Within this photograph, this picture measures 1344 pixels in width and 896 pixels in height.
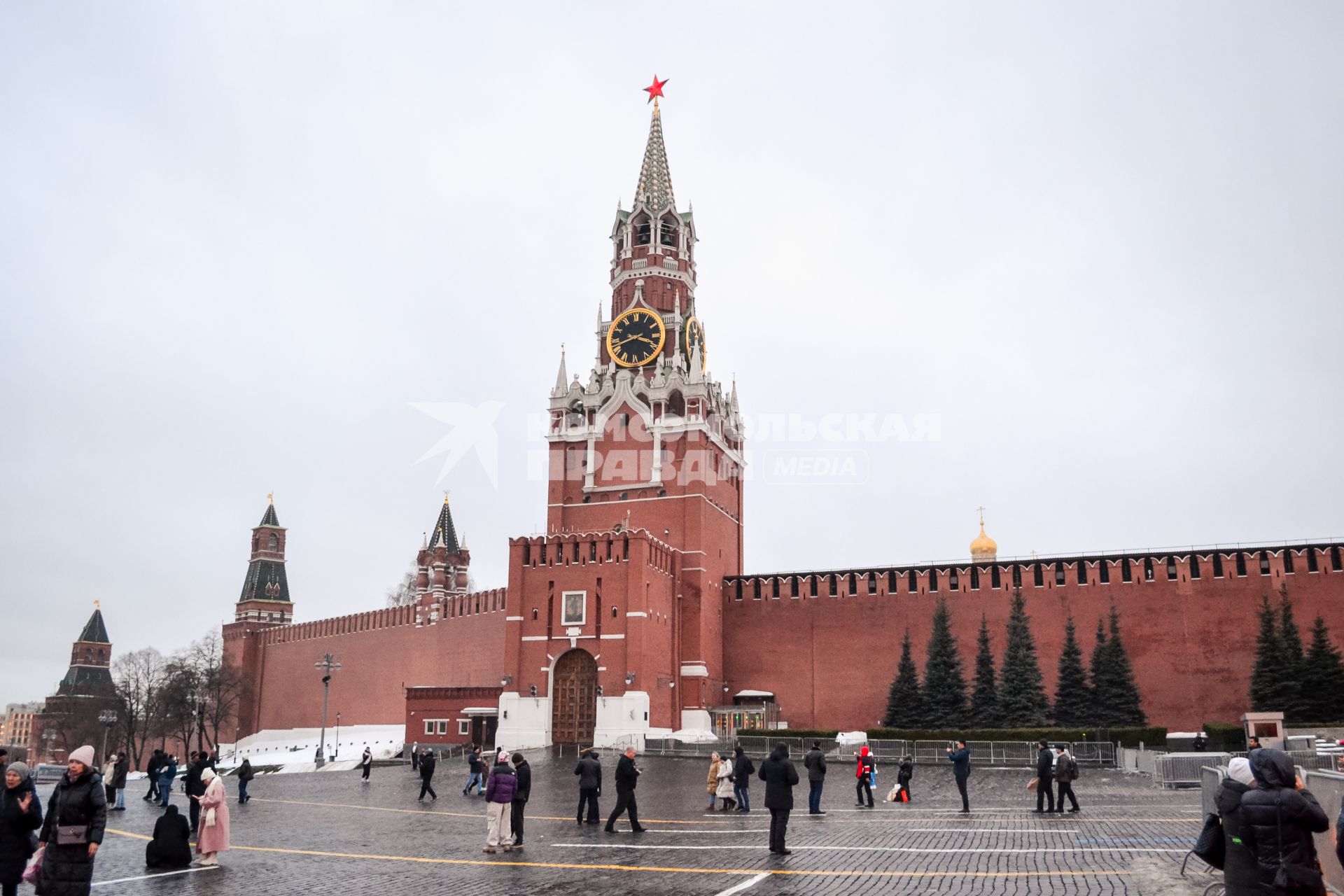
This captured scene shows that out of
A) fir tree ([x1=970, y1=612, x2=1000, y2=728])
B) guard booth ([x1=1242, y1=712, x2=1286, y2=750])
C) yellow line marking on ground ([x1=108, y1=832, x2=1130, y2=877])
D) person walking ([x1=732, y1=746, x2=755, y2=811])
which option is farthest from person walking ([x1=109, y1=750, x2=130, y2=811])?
fir tree ([x1=970, y1=612, x2=1000, y2=728])

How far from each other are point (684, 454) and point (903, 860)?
35117mm

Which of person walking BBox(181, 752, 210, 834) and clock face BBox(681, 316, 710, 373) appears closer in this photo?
person walking BBox(181, 752, 210, 834)

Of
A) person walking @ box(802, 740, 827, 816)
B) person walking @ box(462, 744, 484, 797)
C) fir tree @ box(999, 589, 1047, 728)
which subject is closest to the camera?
person walking @ box(802, 740, 827, 816)

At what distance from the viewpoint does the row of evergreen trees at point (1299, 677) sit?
114ft

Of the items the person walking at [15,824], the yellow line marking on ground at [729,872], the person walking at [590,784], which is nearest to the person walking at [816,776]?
the person walking at [590,784]

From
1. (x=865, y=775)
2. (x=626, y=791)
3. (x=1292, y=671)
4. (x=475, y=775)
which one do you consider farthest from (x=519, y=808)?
(x=1292, y=671)

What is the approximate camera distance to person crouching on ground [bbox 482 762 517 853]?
12703 millimetres

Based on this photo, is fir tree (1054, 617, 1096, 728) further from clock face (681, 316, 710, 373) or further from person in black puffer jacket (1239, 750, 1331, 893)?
person in black puffer jacket (1239, 750, 1331, 893)

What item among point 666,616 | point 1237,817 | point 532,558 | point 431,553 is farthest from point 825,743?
point 431,553

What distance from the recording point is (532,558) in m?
40.7

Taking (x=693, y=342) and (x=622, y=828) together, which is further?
(x=693, y=342)

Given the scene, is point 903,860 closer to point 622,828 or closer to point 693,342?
point 622,828

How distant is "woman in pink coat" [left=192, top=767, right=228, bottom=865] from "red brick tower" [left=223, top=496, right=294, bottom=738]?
187 feet

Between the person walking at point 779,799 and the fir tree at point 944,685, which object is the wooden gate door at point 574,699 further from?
the person walking at point 779,799
